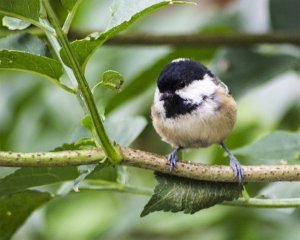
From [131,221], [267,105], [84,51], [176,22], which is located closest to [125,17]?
[84,51]

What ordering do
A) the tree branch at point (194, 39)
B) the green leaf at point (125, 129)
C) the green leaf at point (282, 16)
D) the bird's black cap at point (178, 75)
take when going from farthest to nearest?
the green leaf at point (282, 16)
the tree branch at point (194, 39)
the bird's black cap at point (178, 75)
the green leaf at point (125, 129)

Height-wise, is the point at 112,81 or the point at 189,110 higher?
the point at 189,110

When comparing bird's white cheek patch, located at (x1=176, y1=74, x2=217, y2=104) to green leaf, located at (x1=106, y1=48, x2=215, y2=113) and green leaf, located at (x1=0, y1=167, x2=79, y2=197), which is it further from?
green leaf, located at (x1=0, y1=167, x2=79, y2=197)

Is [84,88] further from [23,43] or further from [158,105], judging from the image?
[158,105]

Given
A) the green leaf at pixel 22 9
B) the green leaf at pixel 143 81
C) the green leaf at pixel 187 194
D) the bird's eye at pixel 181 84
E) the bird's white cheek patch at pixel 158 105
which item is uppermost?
the green leaf at pixel 143 81

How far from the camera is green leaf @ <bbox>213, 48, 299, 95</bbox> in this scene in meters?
2.71

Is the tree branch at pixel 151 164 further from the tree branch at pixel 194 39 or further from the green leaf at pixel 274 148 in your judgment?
the tree branch at pixel 194 39

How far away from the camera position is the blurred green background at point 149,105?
9.08ft

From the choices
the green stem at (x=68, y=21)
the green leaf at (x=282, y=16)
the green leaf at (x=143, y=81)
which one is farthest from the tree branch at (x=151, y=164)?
the green leaf at (x=282, y=16)

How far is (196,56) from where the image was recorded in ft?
10.00

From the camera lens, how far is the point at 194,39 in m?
2.62

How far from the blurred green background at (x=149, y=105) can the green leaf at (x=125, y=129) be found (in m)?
0.44

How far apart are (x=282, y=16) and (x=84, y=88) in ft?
5.42

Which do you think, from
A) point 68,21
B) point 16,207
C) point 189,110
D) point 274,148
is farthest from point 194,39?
point 68,21
